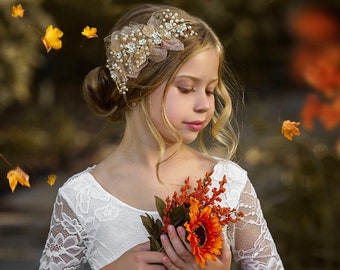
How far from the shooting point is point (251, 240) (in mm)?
2785

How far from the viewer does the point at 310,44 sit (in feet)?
37.3

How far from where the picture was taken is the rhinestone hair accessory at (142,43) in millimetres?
2740

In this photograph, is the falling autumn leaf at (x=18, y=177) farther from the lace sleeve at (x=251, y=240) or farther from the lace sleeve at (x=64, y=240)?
the lace sleeve at (x=251, y=240)

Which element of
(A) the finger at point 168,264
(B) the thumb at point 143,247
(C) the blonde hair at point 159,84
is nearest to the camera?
(A) the finger at point 168,264

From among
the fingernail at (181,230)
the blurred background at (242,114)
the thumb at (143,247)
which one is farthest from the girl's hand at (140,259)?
the blurred background at (242,114)

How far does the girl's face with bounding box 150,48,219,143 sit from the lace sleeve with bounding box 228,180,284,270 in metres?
0.33

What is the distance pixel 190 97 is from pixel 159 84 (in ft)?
0.40

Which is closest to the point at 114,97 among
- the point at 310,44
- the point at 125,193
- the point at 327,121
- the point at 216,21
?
the point at 125,193

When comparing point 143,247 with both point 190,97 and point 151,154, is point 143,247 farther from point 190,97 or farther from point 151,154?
point 190,97

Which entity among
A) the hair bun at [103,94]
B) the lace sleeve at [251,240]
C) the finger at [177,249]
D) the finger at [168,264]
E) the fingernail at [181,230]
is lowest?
the lace sleeve at [251,240]

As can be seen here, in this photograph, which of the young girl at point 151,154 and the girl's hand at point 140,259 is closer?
the girl's hand at point 140,259

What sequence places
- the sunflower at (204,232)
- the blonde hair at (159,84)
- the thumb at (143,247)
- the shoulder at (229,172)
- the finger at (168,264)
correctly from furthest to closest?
1. the shoulder at (229,172)
2. the blonde hair at (159,84)
3. the thumb at (143,247)
4. the finger at (168,264)
5. the sunflower at (204,232)

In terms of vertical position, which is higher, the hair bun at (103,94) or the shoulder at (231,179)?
the hair bun at (103,94)

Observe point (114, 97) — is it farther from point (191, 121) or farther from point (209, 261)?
point (209, 261)
